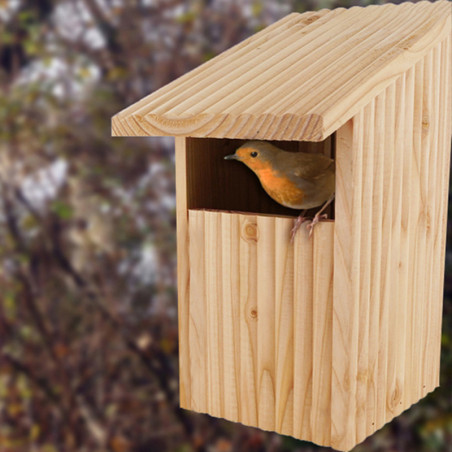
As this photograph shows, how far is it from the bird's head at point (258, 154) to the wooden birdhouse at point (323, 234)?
0.09 m

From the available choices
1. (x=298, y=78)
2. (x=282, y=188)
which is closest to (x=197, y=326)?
(x=282, y=188)

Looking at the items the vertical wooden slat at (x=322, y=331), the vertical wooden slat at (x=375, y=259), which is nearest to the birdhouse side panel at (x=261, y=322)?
the vertical wooden slat at (x=322, y=331)

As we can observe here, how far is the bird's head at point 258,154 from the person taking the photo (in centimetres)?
182

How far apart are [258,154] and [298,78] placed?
0.23m

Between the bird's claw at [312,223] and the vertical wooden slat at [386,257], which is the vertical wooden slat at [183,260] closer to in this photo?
the bird's claw at [312,223]

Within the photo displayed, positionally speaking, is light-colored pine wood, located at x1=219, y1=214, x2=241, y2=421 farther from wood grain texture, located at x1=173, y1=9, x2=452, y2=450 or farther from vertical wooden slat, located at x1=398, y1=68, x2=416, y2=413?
vertical wooden slat, located at x1=398, y1=68, x2=416, y2=413

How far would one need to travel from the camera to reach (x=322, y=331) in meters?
1.66

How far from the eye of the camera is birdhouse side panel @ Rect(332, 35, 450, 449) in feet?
5.25

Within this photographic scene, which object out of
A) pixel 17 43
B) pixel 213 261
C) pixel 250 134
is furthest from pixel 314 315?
pixel 17 43

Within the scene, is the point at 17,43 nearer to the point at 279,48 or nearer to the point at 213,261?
the point at 279,48

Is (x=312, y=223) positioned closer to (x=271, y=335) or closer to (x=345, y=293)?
(x=345, y=293)

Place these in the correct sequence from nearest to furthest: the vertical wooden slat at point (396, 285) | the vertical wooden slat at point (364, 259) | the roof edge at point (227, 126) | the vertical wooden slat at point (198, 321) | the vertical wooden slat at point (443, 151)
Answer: the roof edge at point (227, 126)
the vertical wooden slat at point (364, 259)
the vertical wooden slat at point (396, 285)
the vertical wooden slat at point (198, 321)
the vertical wooden slat at point (443, 151)

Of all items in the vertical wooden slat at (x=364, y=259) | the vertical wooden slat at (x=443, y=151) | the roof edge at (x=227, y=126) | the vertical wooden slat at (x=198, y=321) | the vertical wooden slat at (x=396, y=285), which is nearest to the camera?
the roof edge at (x=227, y=126)

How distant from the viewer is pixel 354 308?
1617mm
